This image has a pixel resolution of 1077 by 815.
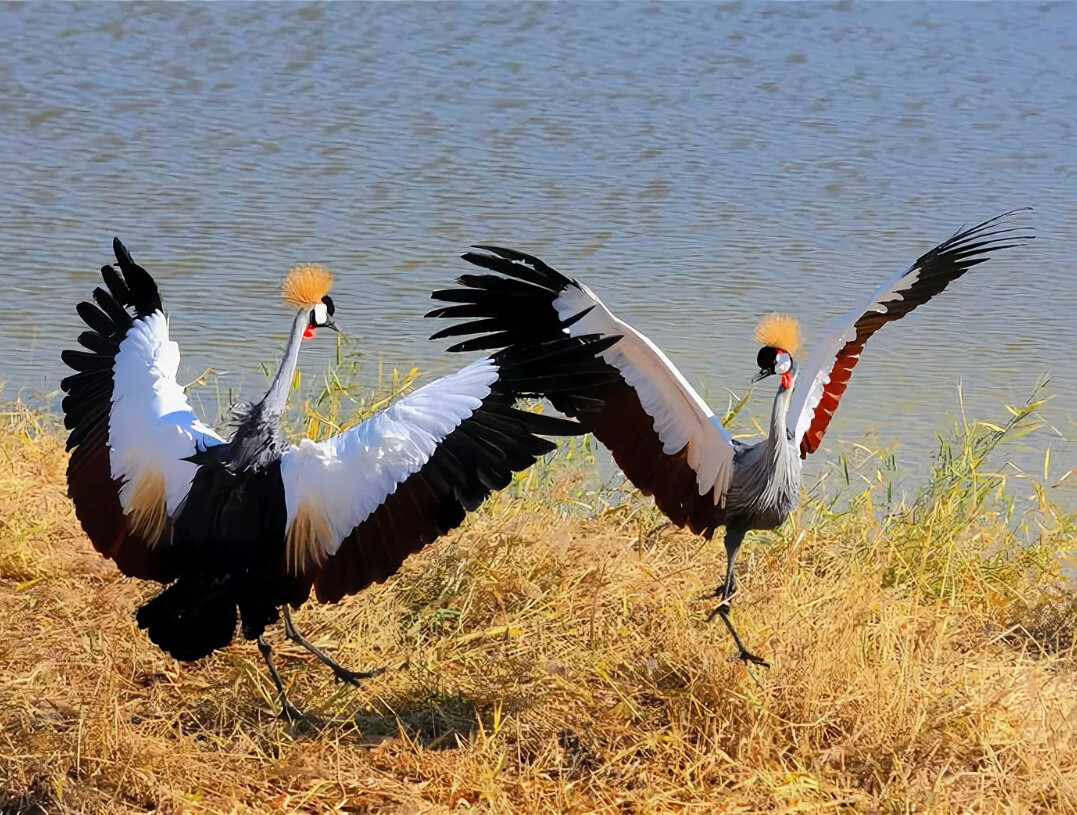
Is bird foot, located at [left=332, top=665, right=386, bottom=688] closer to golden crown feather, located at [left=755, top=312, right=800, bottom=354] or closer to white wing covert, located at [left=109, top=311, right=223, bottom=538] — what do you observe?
white wing covert, located at [left=109, top=311, right=223, bottom=538]

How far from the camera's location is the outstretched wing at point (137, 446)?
3705 mm

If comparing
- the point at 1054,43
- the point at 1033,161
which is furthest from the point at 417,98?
the point at 1054,43

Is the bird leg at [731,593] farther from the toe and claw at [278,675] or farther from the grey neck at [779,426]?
the toe and claw at [278,675]

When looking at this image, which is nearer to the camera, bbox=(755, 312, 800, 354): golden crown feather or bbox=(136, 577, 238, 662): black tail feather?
bbox=(136, 577, 238, 662): black tail feather

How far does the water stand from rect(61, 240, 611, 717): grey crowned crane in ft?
8.68

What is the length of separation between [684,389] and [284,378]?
1.08m

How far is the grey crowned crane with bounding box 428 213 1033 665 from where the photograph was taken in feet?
13.4

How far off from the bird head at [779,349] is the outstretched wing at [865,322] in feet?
0.24

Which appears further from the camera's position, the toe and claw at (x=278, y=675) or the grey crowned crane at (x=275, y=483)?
the toe and claw at (x=278, y=675)

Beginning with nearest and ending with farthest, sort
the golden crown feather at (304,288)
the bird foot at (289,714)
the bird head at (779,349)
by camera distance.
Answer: the bird foot at (289,714)
the golden crown feather at (304,288)
the bird head at (779,349)

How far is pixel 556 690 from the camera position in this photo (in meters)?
3.95

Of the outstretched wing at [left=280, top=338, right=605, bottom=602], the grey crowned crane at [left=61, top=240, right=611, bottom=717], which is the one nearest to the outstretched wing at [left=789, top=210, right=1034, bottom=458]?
the grey crowned crane at [left=61, top=240, right=611, bottom=717]

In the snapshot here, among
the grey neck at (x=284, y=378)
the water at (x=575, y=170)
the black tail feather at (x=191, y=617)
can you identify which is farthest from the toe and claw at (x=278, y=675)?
the water at (x=575, y=170)

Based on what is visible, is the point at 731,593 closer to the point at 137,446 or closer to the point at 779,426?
the point at 779,426
